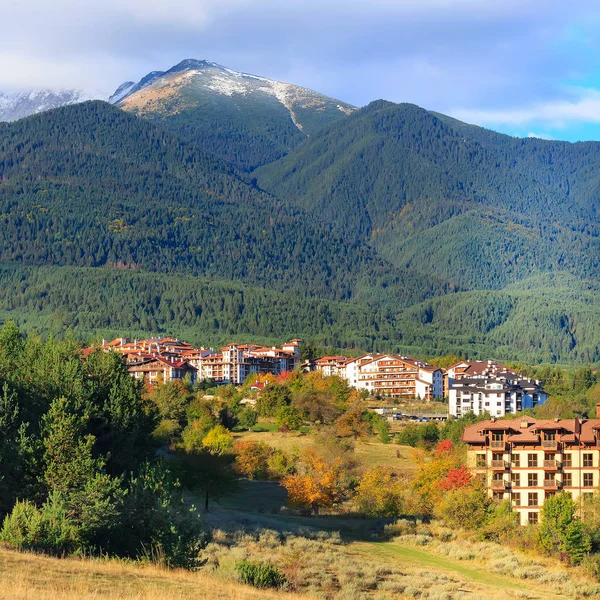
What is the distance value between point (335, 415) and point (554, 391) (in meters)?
50.6

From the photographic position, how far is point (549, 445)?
10456cm

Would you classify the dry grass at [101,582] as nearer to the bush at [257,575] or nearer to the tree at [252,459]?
the bush at [257,575]

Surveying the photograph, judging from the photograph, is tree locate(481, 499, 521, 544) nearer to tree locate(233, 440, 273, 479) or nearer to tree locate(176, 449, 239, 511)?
tree locate(176, 449, 239, 511)

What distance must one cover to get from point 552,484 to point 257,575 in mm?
59029

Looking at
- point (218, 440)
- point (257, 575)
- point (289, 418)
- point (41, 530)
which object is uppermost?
point (41, 530)

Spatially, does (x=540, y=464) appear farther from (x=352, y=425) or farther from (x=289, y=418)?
(x=289, y=418)

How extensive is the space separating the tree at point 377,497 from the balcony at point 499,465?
28.1ft

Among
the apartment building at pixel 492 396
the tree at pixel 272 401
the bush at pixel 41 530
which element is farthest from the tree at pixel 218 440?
the bush at pixel 41 530

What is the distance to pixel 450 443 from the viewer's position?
425 feet

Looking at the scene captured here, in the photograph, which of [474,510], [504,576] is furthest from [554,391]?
[504,576]

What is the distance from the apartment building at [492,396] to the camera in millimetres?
181000

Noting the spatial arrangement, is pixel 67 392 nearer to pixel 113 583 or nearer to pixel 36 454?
pixel 36 454

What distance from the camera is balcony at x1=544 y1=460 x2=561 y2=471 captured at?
104062 millimetres

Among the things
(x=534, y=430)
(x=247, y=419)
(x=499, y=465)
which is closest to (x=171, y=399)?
(x=247, y=419)
